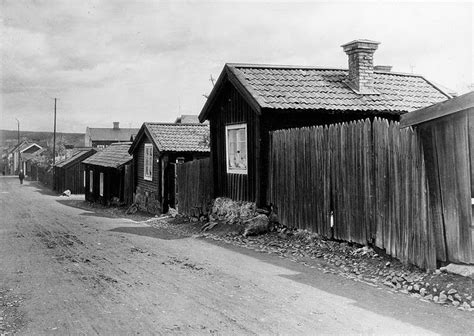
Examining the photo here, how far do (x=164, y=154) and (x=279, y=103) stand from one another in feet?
31.5

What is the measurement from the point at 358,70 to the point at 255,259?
7356 mm

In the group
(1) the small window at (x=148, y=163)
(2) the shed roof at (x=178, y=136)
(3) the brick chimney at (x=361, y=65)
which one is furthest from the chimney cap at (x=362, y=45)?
(1) the small window at (x=148, y=163)

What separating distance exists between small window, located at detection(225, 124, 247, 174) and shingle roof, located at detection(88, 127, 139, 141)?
6767 centimetres

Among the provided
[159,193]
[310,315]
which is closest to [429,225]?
[310,315]

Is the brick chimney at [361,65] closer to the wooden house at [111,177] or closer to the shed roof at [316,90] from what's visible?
the shed roof at [316,90]

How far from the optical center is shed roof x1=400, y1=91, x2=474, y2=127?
21.6 ft

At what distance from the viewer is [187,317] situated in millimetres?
5824

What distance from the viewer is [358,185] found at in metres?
9.24

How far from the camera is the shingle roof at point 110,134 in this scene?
8075cm

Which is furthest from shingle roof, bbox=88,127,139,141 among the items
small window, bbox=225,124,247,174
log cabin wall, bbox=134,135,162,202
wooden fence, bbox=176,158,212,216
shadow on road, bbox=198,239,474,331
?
shadow on road, bbox=198,239,474,331

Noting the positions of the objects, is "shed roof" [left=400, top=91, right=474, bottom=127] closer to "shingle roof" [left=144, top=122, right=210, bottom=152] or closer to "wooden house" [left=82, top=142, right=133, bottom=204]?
"shingle roof" [left=144, top=122, right=210, bottom=152]

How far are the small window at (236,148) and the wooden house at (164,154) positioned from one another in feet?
21.3

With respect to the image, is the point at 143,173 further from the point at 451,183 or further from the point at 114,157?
the point at 451,183

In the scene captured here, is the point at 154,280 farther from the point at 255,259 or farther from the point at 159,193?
the point at 159,193
